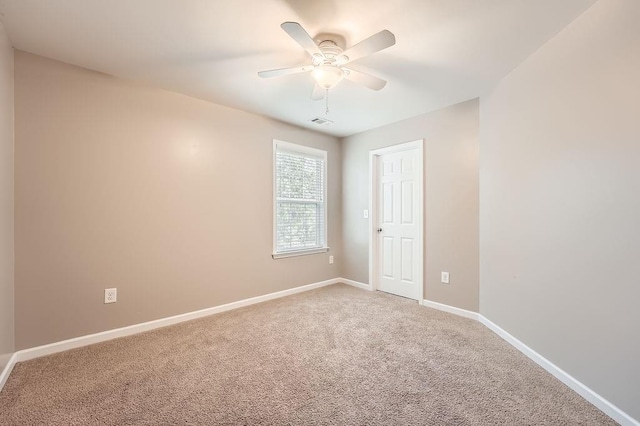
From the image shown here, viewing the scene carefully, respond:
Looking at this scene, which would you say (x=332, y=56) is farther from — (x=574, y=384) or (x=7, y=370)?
(x=7, y=370)

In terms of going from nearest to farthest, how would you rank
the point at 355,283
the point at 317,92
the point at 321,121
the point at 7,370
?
1. the point at 7,370
2. the point at 317,92
3. the point at 321,121
4. the point at 355,283

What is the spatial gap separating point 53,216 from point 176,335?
1422mm

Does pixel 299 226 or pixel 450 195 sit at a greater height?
pixel 450 195

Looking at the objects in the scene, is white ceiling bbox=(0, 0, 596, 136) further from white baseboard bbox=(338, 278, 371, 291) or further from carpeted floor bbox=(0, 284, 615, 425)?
white baseboard bbox=(338, 278, 371, 291)

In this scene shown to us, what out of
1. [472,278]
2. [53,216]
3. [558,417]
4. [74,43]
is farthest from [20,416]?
[472,278]

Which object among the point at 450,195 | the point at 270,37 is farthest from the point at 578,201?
the point at 270,37

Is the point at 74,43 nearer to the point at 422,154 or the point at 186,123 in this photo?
the point at 186,123

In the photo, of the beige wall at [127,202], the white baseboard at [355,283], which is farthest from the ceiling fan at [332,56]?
the white baseboard at [355,283]

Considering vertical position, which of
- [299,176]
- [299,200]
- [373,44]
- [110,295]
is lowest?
[110,295]

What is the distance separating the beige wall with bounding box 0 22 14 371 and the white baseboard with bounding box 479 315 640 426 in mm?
3711

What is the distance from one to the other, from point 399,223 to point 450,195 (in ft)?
2.67

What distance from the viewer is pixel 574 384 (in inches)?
68.4

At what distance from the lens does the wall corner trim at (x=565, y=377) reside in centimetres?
146

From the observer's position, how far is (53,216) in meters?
2.20
